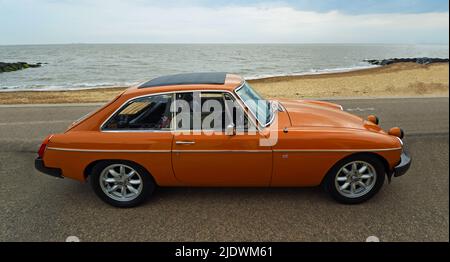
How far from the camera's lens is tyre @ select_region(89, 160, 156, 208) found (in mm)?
2883

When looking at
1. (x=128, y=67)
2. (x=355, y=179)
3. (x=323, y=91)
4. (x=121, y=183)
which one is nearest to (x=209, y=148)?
(x=121, y=183)

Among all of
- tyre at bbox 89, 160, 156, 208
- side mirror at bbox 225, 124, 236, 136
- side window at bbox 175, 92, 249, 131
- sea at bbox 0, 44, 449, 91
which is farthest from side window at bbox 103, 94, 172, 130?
sea at bbox 0, 44, 449, 91

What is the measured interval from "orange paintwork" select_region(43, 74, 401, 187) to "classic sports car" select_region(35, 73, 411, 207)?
11mm

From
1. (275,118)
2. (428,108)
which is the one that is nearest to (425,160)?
(275,118)

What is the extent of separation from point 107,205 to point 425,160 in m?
4.64

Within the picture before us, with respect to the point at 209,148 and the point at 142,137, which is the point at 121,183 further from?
the point at 209,148

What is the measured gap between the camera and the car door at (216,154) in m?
2.70

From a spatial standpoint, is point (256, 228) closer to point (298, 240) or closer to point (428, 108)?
point (298, 240)

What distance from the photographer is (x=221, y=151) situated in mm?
2715

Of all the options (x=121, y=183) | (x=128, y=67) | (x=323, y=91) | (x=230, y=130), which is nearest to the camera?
(x=230, y=130)

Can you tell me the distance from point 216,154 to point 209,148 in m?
0.10

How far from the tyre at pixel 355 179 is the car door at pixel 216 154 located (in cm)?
75

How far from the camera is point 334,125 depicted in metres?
2.94

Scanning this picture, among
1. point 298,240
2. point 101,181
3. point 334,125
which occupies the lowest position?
point 298,240
